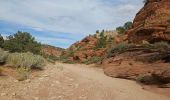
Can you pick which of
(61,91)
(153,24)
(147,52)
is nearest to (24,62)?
(61,91)

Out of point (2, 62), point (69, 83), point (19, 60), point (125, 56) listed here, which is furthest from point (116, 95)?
point (125, 56)

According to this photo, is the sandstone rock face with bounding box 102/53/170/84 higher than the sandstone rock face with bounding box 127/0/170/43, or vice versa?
the sandstone rock face with bounding box 127/0/170/43

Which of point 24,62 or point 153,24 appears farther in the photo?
point 153,24

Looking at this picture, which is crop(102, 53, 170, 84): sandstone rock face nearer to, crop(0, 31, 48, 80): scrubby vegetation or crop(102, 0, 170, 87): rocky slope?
crop(102, 0, 170, 87): rocky slope

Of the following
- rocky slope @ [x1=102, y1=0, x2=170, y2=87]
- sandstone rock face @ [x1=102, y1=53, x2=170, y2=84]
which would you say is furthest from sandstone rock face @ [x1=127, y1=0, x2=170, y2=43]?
sandstone rock face @ [x1=102, y1=53, x2=170, y2=84]

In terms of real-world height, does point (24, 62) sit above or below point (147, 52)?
below

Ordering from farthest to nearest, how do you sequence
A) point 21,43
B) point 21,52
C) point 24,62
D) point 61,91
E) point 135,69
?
point 21,43, point 21,52, point 135,69, point 24,62, point 61,91

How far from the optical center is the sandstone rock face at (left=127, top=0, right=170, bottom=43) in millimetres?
22467

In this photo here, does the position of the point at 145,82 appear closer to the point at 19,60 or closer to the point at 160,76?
the point at 160,76

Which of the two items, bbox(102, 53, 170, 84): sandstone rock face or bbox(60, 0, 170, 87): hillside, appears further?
bbox(60, 0, 170, 87): hillside

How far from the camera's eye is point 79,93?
10523 mm

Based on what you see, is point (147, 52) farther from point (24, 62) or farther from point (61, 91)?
point (61, 91)

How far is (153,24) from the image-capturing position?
23625 mm

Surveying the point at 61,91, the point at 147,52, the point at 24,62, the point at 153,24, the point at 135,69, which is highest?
the point at 153,24
